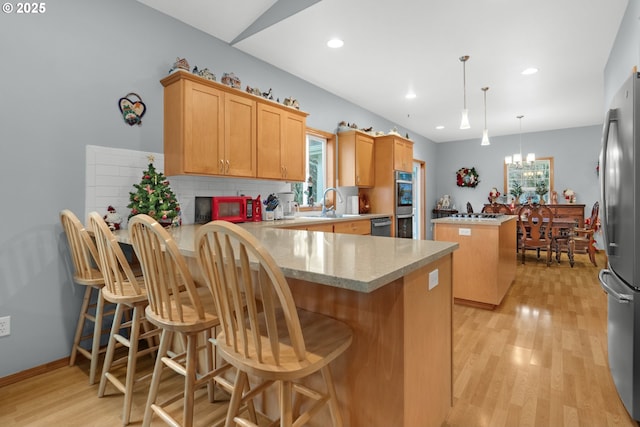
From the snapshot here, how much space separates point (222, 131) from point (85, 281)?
5.14 feet

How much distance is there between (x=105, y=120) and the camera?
249 centimetres

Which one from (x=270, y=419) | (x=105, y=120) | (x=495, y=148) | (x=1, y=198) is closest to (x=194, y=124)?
(x=105, y=120)

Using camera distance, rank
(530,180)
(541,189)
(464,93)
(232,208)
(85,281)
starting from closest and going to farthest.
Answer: (85,281) < (232,208) < (464,93) < (541,189) < (530,180)

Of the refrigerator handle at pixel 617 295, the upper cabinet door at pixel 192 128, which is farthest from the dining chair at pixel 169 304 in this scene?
the refrigerator handle at pixel 617 295

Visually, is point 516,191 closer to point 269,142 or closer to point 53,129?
point 269,142

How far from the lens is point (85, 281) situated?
6.73ft

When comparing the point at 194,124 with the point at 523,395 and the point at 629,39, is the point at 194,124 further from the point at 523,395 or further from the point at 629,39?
the point at 629,39

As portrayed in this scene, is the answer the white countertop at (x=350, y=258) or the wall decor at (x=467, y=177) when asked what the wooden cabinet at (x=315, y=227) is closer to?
the white countertop at (x=350, y=258)

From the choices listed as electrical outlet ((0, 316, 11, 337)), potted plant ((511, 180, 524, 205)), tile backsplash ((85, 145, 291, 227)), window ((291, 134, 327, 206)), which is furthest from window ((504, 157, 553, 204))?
electrical outlet ((0, 316, 11, 337))

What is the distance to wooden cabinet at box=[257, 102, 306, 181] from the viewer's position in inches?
130

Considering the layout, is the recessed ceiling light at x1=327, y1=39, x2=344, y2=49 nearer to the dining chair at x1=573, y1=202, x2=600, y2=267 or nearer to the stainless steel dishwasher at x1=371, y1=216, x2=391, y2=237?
the stainless steel dishwasher at x1=371, y1=216, x2=391, y2=237

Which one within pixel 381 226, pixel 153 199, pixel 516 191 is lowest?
pixel 381 226

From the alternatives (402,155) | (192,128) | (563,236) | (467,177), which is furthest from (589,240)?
(192,128)

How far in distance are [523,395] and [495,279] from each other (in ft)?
5.29
